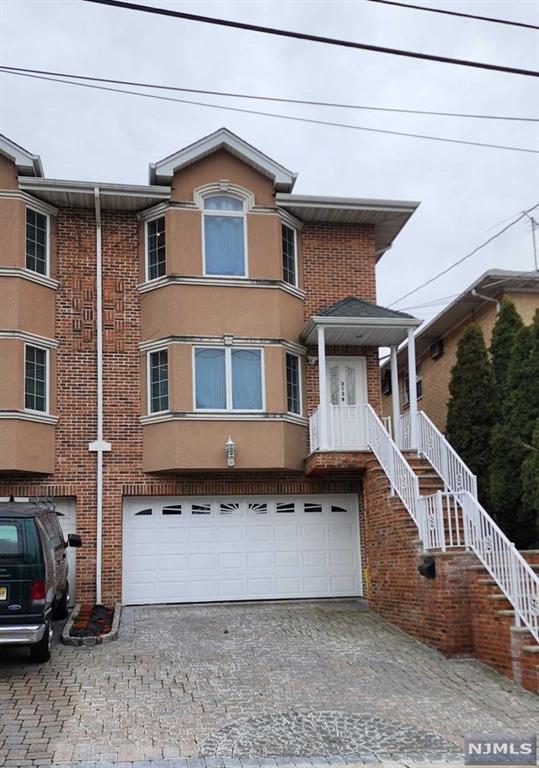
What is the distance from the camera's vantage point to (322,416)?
15.2 meters

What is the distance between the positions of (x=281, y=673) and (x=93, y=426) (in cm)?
703

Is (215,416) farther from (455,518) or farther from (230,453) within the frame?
(455,518)

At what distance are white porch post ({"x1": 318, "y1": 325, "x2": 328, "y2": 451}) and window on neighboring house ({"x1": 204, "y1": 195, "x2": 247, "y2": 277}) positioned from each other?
2154 mm

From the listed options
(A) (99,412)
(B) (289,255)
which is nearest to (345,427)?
(B) (289,255)

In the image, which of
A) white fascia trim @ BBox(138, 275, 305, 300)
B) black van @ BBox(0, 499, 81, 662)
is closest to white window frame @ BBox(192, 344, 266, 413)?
white fascia trim @ BBox(138, 275, 305, 300)

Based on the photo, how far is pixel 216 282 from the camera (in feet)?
52.5

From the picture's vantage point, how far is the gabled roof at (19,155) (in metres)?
15.5

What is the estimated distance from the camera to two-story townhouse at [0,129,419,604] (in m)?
15.2

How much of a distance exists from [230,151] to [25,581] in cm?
1010

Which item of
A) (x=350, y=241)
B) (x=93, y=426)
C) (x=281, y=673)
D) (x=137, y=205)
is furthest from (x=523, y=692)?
(x=137, y=205)

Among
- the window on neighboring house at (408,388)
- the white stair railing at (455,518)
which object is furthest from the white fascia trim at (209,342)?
the window on neighboring house at (408,388)

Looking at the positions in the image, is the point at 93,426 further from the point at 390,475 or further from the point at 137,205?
the point at 390,475

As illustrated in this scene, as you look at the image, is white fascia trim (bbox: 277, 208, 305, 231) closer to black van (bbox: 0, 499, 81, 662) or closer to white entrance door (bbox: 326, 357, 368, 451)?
white entrance door (bbox: 326, 357, 368, 451)

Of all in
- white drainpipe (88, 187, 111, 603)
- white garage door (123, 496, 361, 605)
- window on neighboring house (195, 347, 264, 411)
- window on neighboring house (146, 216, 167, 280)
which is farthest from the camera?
window on neighboring house (146, 216, 167, 280)
